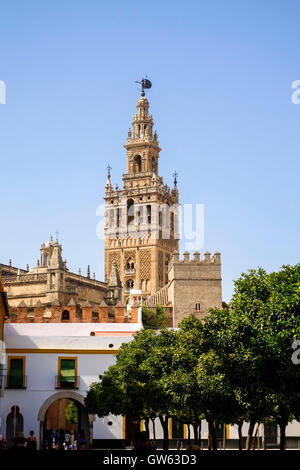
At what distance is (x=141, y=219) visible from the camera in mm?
112562

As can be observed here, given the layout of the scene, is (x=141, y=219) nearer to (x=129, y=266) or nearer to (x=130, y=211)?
(x=130, y=211)

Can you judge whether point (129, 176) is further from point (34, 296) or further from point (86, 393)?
point (86, 393)

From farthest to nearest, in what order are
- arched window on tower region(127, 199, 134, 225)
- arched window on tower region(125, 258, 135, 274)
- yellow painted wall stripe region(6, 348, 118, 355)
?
arched window on tower region(127, 199, 134, 225) < arched window on tower region(125, 258, 135, 274) < yellow painted wall stripe region(6, 348, 118, 355)

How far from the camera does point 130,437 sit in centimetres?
3938

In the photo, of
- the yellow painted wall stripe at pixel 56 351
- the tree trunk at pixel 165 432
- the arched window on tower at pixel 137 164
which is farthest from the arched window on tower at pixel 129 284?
the tree trunk at pixel 165 432

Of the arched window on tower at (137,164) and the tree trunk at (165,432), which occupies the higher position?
the arched window on tower at (137,164)

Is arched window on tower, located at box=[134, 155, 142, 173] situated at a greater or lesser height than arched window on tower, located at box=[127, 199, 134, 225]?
greater

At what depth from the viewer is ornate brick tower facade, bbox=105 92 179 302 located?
110 meters

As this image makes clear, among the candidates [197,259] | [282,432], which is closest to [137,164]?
[197,259]

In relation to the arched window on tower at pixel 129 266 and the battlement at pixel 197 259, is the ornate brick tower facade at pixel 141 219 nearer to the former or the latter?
the arched window on tower at pixel 129 266

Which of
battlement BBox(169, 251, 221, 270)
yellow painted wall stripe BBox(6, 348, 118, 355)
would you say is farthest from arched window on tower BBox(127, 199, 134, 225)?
yellow painted wall stripe BBox(6, 348, 118, 355)

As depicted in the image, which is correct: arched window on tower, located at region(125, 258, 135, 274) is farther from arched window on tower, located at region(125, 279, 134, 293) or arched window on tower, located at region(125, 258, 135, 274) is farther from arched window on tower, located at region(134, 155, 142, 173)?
arched window on tower, located at region(134, 155, 142, 173)

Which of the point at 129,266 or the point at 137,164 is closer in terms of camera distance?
the point at 129,266

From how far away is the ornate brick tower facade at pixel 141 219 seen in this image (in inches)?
4336
